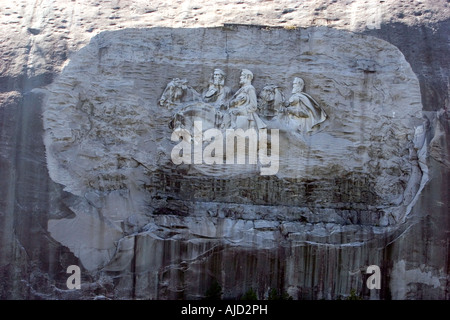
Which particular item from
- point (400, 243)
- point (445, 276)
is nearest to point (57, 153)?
point (400, 243)

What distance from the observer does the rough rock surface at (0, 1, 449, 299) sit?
9039 mm

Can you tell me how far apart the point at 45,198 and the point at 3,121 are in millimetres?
1156

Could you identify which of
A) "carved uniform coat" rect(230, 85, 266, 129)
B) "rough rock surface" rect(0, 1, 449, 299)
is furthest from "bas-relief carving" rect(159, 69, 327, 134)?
"rough rock surface" rect(0, 1, 449, 299)

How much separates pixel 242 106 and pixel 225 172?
91 centimetres

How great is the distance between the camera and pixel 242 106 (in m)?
9.66

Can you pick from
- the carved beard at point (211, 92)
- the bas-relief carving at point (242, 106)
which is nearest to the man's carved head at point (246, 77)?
the bas-relief carving at point (242, 106)

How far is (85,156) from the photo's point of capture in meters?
9.41

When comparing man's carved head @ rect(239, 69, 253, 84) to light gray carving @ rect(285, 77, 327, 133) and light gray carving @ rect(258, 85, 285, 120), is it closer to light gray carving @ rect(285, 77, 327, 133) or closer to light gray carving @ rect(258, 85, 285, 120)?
light gray carving @ rect(258, 85, 285, 120)

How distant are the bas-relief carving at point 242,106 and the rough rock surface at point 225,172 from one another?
0.13 m

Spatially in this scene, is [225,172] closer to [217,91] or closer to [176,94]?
[217,91]

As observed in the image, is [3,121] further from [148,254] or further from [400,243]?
[400,243]

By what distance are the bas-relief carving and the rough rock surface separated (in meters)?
0.13
